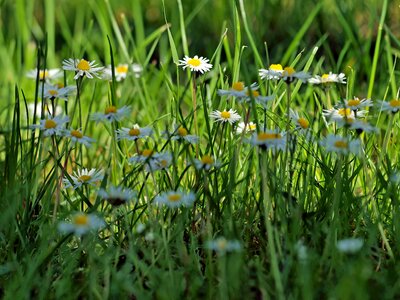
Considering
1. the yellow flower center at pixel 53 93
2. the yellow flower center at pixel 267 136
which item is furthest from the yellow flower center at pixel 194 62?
the yellow flower center at pixel 267 136

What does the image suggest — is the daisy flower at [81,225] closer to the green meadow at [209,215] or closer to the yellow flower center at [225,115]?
the green meadow at [209,215]

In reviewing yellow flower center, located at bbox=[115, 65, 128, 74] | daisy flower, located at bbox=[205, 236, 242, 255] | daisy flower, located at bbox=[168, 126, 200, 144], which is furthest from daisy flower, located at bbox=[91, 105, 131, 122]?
yellow flower center, located at bbox=[115, 65, 128, 74]

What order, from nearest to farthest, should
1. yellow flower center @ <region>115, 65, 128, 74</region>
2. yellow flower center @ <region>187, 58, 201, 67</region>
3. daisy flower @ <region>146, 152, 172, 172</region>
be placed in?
daisy flower @ <region>146, 152, 172, 172</region> → yellow flower center @ <region>187, 58, 201, 67</region> → yellow flower center @ <region>115, 65, 128, 74</region>

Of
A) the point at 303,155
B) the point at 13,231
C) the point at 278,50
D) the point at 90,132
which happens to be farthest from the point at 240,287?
the point at 278,50

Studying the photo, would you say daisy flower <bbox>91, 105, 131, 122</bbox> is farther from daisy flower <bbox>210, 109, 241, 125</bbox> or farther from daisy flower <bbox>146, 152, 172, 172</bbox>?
daisy flower <bbox>210, 109, 241, 125</bbox>

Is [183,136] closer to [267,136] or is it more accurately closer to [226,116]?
[226,116]

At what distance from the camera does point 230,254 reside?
1.30 metres

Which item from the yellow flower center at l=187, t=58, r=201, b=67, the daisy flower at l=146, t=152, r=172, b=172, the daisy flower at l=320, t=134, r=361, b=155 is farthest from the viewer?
the yellow flower center at l=187, t=58, r=201, b=67

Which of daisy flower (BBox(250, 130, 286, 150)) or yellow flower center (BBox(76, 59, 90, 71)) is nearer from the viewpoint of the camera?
daisy flower (BBox(250, 130, 286, 150))

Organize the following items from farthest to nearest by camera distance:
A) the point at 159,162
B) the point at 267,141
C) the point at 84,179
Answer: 1. the point at 84,179
2. the point at 159,162
3. the point at 267,141

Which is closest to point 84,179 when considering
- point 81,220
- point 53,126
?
point 53,126

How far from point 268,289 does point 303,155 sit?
27.6 inches

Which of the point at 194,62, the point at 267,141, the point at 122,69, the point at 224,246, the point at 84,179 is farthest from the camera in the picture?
the point at 122,69

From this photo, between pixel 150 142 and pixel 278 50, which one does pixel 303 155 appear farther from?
pixel 278 50
